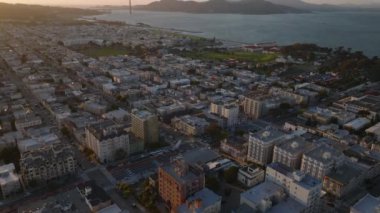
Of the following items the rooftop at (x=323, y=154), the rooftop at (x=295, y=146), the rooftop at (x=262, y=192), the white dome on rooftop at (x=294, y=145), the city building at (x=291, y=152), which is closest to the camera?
the rooftop at (x=262, y=192)

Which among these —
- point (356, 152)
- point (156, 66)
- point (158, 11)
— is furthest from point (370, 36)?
point (158, 11)

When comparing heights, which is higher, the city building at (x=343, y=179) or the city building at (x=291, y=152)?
the city building at (x=291, y=152)

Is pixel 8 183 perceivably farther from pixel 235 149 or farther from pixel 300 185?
pixel 300 185

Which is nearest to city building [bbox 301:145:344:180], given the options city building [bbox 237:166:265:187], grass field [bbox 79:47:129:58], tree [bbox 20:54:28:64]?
city building [bbox 237:166:265:187]

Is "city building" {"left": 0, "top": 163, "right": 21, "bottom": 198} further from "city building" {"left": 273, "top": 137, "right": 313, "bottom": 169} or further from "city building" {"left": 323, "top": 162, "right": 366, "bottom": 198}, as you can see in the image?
"city building" {"left": 323, "top": 162, "right": 366, "bottom": 198}

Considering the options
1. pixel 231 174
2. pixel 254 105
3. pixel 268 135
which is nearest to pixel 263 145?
pixel 268 135

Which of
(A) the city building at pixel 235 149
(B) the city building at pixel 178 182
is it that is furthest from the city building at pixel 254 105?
(B) the city building at pixel 178 182

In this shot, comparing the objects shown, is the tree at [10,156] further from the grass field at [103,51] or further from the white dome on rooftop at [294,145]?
the grass field at [103,51]
